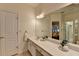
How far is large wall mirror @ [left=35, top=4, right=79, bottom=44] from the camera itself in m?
2.01

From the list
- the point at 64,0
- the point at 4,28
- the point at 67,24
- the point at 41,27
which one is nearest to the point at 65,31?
the point at 67,24

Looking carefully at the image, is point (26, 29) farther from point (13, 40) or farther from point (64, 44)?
point (64, 44)

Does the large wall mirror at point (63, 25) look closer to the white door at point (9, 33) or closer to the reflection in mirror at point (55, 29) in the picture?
the reflection in mirror at point (55, 29)

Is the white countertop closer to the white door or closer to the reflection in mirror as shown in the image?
the reflection in mirror

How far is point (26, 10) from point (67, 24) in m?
0.81

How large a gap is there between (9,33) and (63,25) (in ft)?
3.33

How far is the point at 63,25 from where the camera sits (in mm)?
2227

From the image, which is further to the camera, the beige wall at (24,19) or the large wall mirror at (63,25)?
the beige wall at (24,19)

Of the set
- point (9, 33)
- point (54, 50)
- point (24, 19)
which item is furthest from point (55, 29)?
point (9, 33)

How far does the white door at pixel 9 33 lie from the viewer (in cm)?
199

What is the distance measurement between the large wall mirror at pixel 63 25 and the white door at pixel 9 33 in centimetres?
51

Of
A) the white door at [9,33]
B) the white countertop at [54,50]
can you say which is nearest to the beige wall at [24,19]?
the white door at [9,33]

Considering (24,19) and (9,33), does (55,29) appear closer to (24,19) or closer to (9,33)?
(24,19)

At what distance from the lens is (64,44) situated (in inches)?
82.4
